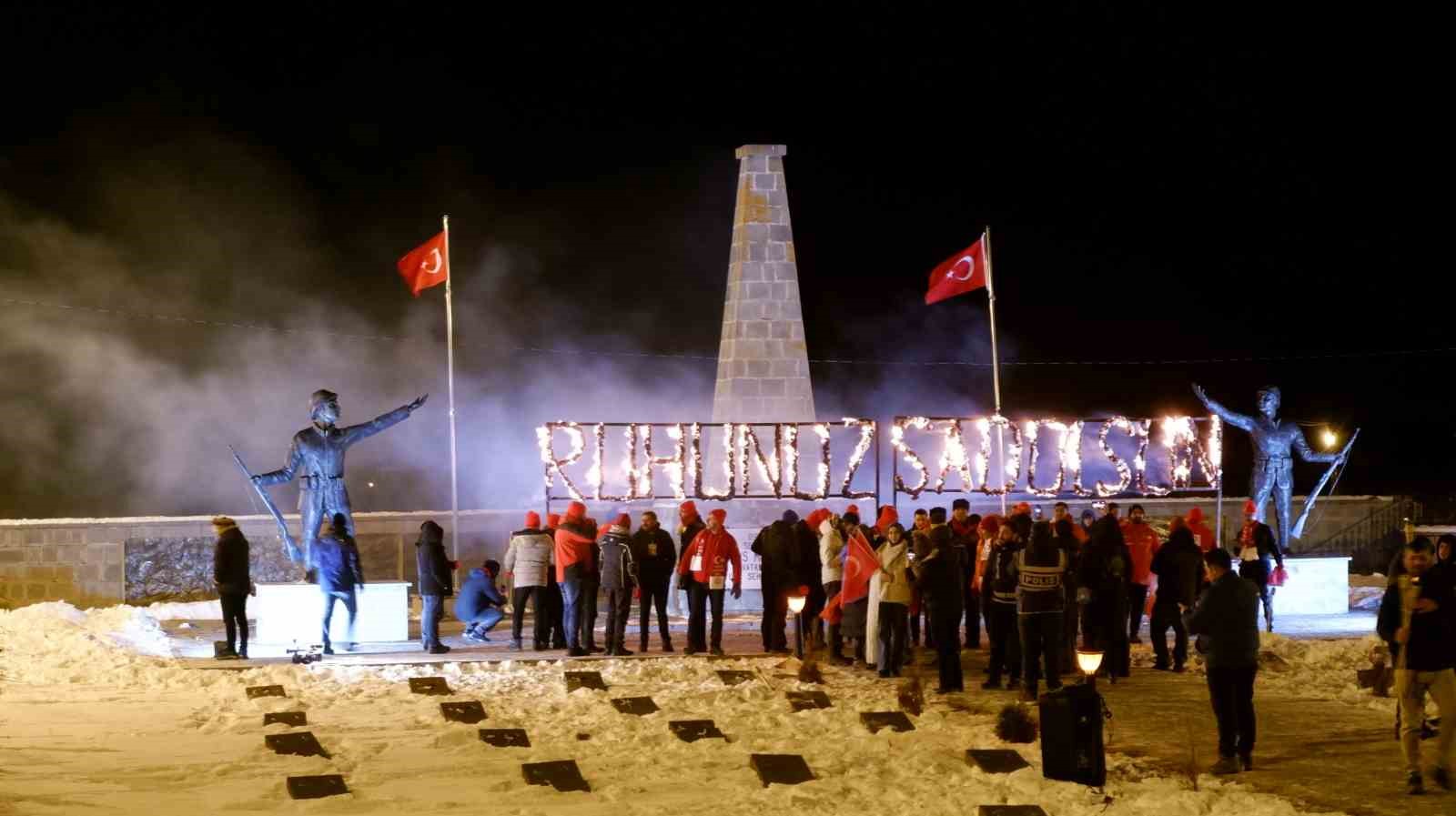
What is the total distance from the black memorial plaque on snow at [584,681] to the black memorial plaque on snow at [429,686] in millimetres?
1137

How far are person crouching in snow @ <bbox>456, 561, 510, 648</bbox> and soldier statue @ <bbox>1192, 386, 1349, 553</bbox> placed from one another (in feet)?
32.2

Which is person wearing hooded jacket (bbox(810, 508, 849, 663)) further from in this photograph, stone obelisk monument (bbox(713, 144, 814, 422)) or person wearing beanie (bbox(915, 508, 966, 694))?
stone obelisk monument (bbox(713, 144, 814, 422))

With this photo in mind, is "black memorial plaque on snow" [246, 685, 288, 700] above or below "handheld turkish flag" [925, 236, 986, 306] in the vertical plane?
below

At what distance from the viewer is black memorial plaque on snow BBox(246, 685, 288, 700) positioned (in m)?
14.8

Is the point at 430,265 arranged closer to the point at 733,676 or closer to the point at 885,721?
the point at 733,676

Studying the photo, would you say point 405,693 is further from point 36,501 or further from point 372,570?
point 36,501

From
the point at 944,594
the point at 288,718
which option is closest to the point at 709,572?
the point at 944,594

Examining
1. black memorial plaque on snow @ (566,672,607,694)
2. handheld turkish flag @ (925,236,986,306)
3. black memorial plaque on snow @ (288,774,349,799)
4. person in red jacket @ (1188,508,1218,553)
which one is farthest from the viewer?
handheld turkish flag @ (925,236,986,306)

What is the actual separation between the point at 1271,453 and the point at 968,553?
6694mm

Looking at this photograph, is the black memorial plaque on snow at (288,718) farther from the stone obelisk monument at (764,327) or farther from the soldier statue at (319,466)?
the stone obelisk monument at (764,327)

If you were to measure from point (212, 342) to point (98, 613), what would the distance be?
19.6m

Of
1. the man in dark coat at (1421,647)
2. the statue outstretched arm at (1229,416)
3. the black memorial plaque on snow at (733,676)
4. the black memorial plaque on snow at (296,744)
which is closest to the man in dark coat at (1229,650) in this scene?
the man in dark coat at (1421,647)

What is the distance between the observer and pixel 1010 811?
9.87 m

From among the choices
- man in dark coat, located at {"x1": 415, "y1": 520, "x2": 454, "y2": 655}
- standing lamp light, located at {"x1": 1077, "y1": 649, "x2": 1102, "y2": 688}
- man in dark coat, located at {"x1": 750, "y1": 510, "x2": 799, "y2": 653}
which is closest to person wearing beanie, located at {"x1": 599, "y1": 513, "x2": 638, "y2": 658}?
man in dark coat, located at {"x1": 750, "y1": 510, "x2": 799, "y2": 653}
